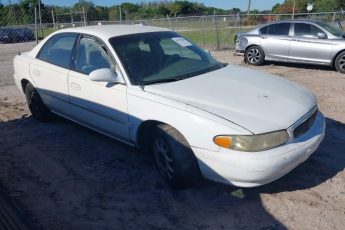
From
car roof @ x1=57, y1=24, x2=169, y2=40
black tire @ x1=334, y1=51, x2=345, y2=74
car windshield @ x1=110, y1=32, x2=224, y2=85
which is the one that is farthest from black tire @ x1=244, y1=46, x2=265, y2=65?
car roof @ x1=57, y1=24, x2=169, y2=40

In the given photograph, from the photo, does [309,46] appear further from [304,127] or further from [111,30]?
[304,127]

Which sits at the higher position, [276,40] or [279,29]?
[279,29]

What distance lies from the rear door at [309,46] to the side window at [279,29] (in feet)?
0.93

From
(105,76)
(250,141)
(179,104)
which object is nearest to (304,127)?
(250,141)

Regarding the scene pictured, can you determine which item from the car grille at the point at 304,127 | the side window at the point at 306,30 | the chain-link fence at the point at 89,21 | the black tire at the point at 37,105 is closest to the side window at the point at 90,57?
the black tire at the point at 37,105

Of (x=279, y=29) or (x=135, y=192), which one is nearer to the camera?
(x=135, y=192)

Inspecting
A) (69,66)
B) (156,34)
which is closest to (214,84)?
(156,34)

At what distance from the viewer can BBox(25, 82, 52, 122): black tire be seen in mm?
5832

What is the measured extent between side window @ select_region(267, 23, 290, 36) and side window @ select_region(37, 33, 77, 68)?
7668 mm

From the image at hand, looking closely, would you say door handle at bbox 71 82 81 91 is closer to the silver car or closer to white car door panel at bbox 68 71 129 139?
white car door panel at bbox 68 71 129 139

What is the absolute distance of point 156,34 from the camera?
4918 mm

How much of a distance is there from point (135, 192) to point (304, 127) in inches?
70.0

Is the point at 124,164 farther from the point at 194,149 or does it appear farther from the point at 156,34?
the point at 156,34

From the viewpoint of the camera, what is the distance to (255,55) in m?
12.0
